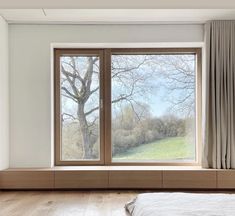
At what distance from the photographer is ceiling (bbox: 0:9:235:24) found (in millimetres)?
4738

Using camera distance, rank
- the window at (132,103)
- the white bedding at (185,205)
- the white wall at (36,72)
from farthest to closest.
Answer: the window at (132,103)
the white wall at (36,72)
the white bedding at (185,205)

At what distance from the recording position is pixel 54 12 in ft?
15.7

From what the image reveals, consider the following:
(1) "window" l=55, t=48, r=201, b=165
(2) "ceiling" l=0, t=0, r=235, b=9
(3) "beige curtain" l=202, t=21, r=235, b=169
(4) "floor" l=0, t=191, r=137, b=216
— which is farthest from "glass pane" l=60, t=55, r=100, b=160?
(3) "beige curtain" l=202, t=21, r=235, b=169

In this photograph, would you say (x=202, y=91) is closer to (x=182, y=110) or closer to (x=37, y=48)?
(x=182, y=110)

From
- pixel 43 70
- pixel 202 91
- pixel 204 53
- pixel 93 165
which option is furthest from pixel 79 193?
pixel 204 53

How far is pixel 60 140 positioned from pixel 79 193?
0.97 meters

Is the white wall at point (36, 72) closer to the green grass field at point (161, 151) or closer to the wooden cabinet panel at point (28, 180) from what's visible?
the wooden cabinet panel at point (28, 180)

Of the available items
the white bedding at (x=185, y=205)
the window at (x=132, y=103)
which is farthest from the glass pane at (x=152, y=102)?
the white bedding at (x=185, y=205)

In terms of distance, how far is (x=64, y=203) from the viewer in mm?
4348

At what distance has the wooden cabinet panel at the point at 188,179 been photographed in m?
4.95

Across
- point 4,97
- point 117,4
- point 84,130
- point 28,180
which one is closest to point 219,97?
point 117,4

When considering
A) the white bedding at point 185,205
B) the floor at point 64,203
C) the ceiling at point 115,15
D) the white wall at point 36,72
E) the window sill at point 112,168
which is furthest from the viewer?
the white wall at point 36,72

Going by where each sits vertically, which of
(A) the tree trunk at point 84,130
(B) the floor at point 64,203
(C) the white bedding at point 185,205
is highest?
(A) the tree trunk at point 84,130

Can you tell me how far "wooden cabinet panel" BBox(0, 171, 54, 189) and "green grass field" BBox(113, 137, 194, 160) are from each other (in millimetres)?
1225
